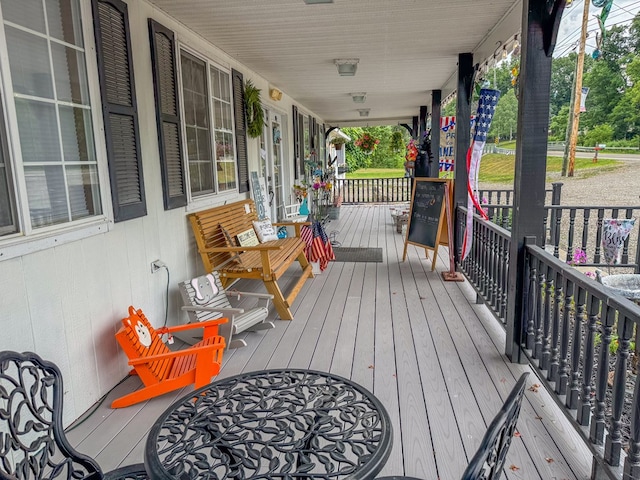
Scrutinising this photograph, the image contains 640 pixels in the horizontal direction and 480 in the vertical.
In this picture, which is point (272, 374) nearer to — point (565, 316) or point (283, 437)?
point (283, 437)

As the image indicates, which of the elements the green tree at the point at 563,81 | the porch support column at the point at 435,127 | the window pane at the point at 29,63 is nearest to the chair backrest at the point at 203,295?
the window pane at the point at 29,63

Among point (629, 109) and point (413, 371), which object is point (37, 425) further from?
point (629, 109)

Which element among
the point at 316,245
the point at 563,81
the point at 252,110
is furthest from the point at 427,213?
the point at 563,81

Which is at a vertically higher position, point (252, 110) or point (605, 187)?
point (252, 110)

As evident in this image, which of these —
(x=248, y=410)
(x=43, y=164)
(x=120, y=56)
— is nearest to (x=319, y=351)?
(x=248, y=410)

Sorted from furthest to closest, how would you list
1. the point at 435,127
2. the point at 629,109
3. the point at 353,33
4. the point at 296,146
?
the point at 629,109 < the point at 296,146 < the point at 435,127 < the point at 353,33

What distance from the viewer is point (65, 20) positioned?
220 centimetres

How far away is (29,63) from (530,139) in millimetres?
2585

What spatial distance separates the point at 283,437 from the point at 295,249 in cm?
319

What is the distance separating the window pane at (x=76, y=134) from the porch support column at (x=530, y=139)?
2.43m

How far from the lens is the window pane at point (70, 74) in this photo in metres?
2.15

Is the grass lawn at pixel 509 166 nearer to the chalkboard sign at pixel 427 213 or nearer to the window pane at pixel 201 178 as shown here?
the chalkboard sign at pixel 427 213

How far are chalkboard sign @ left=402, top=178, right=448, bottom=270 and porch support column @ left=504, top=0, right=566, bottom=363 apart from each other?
223 cm

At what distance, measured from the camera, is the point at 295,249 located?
442cm
